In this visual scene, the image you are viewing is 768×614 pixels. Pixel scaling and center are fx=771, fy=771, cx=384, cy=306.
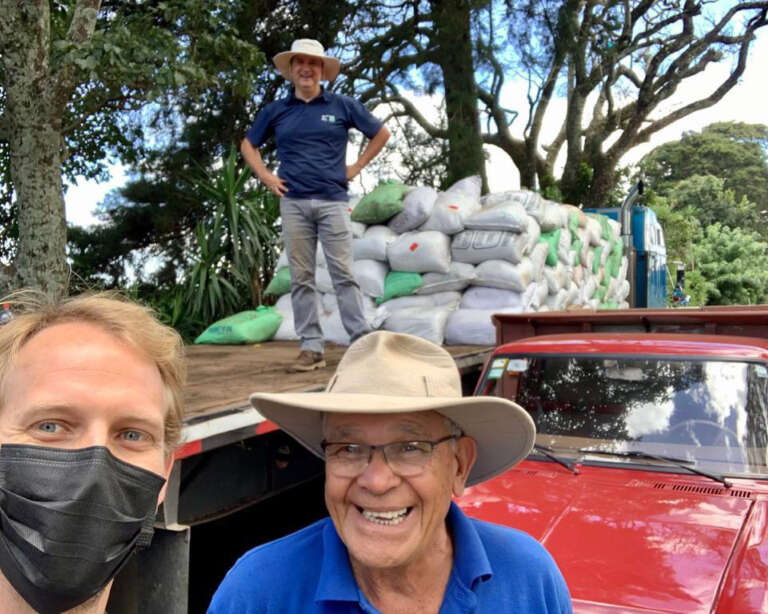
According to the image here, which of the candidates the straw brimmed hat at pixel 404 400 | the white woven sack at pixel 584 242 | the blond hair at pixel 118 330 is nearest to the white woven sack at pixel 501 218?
the white woven sack at pixel 584 242

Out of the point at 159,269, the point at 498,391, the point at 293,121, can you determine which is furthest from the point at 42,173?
the point at 159,269

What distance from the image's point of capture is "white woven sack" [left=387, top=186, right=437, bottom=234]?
686cm

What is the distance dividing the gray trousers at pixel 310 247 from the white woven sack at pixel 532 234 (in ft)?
7.80

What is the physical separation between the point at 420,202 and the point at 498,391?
11.8 feet

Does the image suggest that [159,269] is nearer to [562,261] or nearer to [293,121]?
[562,261]

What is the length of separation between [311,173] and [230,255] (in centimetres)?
494

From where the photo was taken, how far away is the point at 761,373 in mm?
3145

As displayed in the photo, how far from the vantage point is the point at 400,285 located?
6.71m

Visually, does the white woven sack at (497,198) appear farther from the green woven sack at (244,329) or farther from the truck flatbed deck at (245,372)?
the green woven sack at (244,329)

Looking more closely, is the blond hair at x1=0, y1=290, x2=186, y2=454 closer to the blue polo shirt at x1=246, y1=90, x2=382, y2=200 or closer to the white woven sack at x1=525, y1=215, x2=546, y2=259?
the blue polo shirt at x1=246, y1=90, x2=382, y2=200

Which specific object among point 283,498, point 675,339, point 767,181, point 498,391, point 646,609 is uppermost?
point 767,181

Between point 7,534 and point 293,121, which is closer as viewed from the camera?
point 7,534

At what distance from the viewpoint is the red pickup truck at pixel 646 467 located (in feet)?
7.24

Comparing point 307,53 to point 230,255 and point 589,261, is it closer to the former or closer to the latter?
point 589,261
